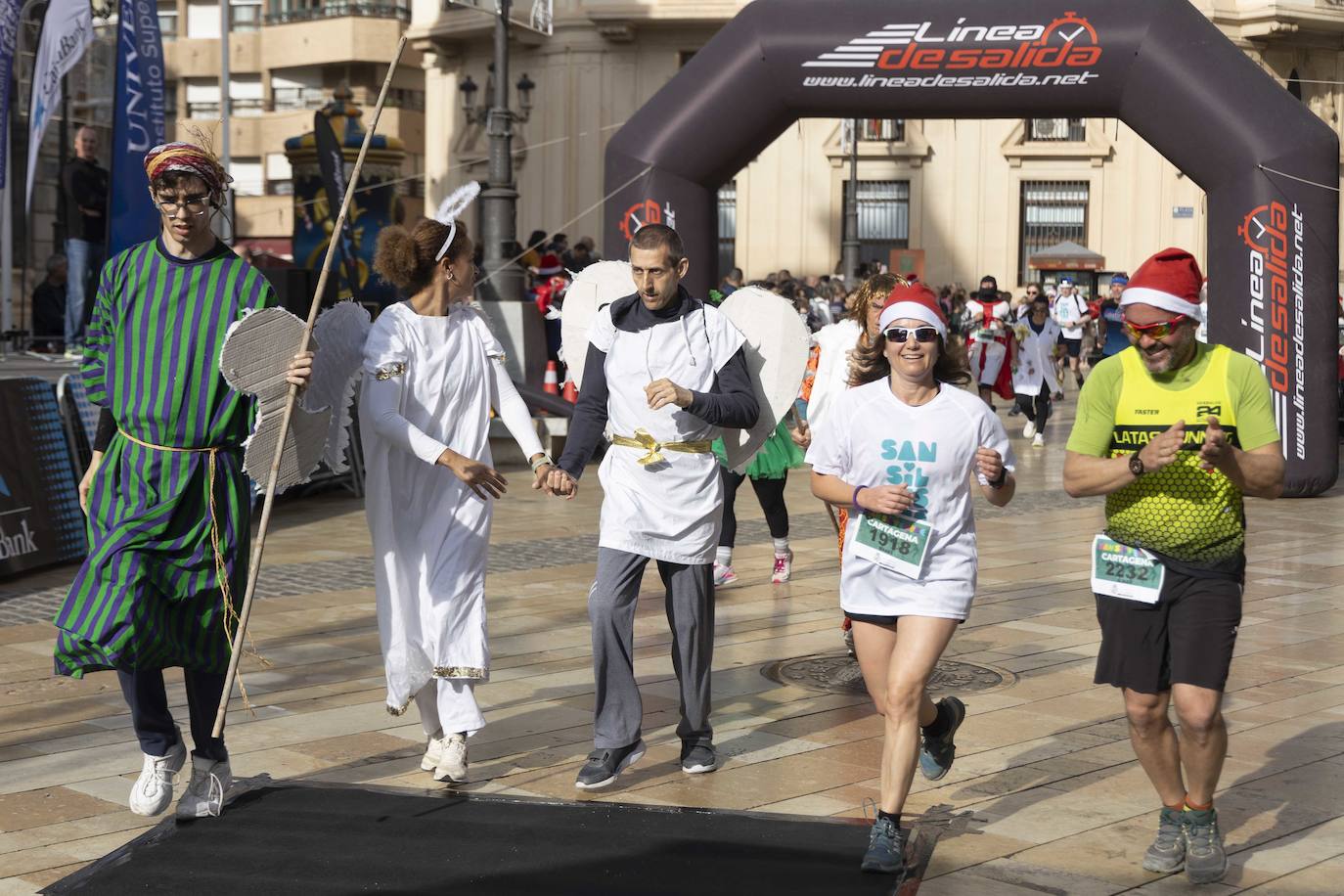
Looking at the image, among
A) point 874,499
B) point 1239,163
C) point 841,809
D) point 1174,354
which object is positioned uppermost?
point 1239,163

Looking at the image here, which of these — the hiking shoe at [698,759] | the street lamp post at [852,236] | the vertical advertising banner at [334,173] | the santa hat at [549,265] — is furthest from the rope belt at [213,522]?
the street lamp post at [852,236]

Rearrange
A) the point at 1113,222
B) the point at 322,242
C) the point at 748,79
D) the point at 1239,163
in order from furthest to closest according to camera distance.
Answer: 1. the point at 1113,222
2. the point at 322,242
3. the point at 748,79
4. the point at 1239,163

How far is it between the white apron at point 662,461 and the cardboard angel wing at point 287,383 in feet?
2.74

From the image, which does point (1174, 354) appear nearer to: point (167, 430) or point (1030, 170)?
point (167, 430)

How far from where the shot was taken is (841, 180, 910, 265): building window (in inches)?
1646

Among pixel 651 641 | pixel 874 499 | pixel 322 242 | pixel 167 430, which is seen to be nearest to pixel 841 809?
pixel 874 499

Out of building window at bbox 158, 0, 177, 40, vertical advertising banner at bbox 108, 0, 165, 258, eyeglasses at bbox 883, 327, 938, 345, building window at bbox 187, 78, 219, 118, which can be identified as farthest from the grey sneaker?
building window at bbox 158, 0, 177, 40

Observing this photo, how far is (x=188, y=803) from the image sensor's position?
5207 millimetres

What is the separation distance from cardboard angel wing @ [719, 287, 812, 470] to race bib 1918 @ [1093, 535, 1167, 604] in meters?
1.46

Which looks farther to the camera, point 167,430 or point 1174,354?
point 167,430

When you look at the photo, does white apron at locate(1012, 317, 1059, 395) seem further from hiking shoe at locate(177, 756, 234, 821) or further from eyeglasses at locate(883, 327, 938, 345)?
hiking shoe at locate(177, 756, 234, 821)

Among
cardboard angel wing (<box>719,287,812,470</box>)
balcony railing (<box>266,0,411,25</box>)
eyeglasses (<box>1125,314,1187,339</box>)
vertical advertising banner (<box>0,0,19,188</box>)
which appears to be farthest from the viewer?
balcony railing (<box>266,0,411,25</box>)

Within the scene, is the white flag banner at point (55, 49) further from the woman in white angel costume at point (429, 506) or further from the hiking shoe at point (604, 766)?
the hiking shoe at point (604, 766)

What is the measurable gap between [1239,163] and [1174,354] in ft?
30.1
